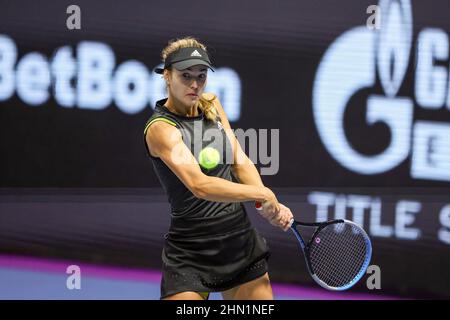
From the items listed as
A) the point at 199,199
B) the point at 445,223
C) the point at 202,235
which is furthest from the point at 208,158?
the point at 445,223

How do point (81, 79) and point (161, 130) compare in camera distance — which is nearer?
point (161, 130)

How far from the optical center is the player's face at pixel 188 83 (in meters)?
2.97

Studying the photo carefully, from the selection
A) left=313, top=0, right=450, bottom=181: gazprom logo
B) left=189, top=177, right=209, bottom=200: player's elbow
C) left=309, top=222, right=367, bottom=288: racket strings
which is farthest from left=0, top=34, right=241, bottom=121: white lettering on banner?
left=189, top=177, right=209, bottom=200: player's elbow

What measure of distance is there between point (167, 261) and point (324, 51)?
2.40 m

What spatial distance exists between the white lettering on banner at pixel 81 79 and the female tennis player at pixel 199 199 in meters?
1.69

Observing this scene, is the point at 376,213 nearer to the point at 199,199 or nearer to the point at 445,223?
the point at 445,223

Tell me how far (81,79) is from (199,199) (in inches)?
79.1

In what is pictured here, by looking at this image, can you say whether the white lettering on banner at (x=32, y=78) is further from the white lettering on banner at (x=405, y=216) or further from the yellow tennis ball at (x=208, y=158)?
the white lettering on banner at (x=405, y=216)

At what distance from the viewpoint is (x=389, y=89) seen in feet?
16.2

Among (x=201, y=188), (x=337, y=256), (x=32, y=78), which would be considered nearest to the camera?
(x=201, y=188)

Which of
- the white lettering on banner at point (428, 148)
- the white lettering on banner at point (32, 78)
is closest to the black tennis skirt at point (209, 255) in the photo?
the white lettering on banner at point (32, 78)

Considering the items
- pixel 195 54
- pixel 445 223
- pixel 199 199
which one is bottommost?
pixel 445 223

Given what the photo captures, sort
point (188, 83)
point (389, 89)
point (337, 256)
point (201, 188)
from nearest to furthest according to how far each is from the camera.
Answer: point (201, 188) → point (188, 83) → point (337, 256) → point (389, 89)

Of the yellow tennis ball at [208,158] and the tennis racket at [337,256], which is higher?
the yellow tennis ball at [208,158]
